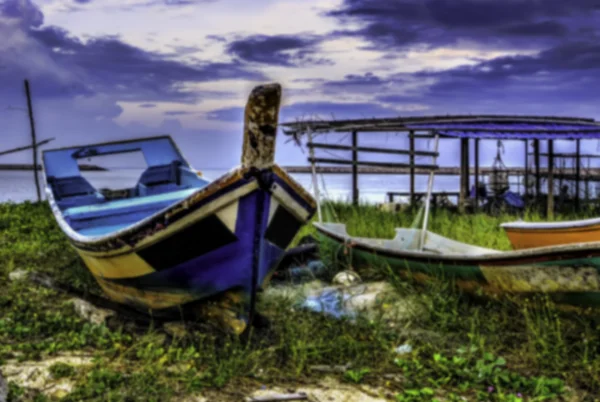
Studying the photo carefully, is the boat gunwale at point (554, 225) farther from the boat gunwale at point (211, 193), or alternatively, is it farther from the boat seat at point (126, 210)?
the boat seat at point (126, 210)

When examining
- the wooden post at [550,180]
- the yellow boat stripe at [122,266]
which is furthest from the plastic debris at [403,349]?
the wooden post at [550,180]

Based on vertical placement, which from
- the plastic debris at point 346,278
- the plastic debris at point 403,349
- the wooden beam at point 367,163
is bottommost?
the plastic debris at point 403,349

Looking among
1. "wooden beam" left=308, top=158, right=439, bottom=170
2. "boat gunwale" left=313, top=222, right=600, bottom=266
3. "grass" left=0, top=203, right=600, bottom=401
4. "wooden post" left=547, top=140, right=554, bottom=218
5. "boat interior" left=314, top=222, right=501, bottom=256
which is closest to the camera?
"grass" left=0, top=203, right=600, bottom=401

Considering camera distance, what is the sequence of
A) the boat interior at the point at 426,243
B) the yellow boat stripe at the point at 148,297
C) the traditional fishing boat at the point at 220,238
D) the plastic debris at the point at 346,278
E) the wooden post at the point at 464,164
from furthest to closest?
the wooden post at the point at 464,164 < the boat interior at the point at 426,243 < the plastic debris at the point at 346,278 < the yellow boat stripe at the point at 148,297 < the traditional fishing boat at the point at 220,238

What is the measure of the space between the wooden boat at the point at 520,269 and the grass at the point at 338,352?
179 millimetres

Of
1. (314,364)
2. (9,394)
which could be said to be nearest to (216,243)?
(314,364)

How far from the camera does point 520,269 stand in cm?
674

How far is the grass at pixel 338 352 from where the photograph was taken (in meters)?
5.34

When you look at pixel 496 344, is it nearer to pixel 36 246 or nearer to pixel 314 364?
pixel 314 364

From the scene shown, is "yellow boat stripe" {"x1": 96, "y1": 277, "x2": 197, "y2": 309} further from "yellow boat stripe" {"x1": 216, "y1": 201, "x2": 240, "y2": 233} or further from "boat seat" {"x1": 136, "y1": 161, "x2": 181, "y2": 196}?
"boat seat" {"x1": 136, "y1": 161, "x2": 181, "y2": 196}

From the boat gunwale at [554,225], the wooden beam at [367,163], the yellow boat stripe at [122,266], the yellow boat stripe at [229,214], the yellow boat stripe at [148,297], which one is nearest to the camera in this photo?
the yellow boat stripe at [229,214]

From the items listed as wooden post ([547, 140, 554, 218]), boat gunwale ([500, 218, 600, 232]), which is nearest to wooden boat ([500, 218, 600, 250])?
boat gunwale ([500, 218, 600, 232])

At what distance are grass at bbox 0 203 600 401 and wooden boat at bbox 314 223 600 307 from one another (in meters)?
0.18

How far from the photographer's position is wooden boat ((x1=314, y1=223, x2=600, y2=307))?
6246mm
